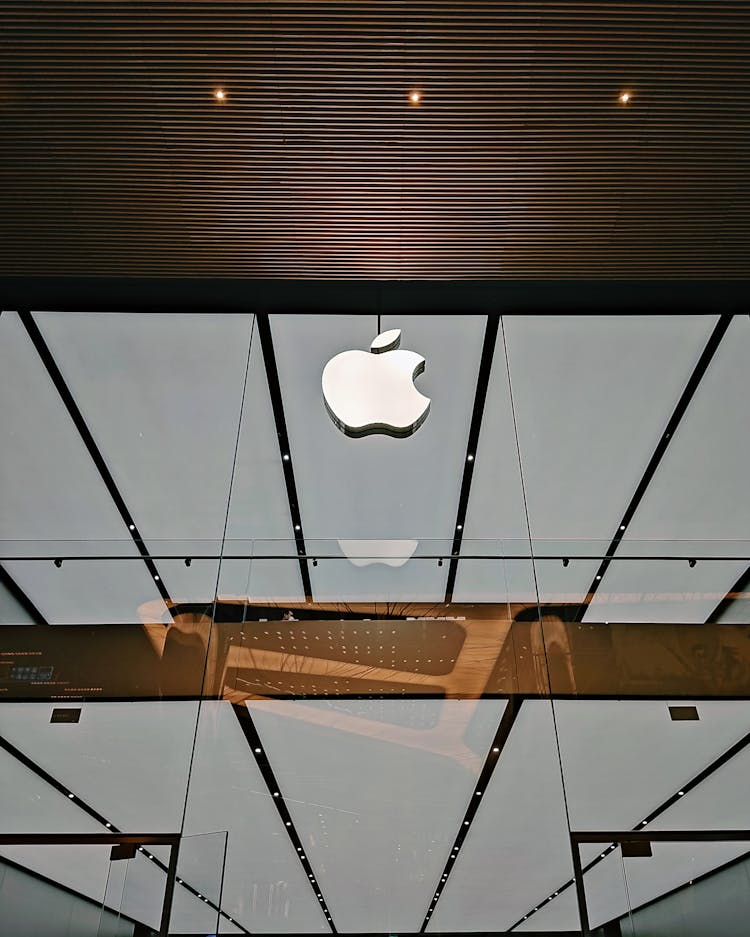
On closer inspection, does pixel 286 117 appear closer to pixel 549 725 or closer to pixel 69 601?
pixel 69 601

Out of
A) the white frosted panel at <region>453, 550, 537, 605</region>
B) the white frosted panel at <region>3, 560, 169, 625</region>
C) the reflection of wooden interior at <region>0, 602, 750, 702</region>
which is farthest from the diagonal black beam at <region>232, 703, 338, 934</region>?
the white frosted panel at <region>453, 550, 537, 605</region>

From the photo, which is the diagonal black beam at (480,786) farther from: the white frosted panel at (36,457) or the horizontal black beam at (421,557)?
the white frosted panel at (36,457)

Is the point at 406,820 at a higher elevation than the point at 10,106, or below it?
below

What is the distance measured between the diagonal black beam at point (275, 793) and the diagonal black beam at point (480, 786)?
44 cm

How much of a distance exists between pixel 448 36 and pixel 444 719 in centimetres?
298

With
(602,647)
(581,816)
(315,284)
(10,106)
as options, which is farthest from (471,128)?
(581,816)

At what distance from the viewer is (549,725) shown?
10.7ft

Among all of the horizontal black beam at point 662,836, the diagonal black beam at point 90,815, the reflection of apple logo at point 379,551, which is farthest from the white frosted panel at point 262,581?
the horizontal black beam at point 662,836

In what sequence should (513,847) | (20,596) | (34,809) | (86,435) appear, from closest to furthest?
(513,847) → (34,809) → (20,596) → (86,435)

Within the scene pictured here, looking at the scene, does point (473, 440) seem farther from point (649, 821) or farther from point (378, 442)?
point (649, 821)

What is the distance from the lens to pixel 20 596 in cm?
372

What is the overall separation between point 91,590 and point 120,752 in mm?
927

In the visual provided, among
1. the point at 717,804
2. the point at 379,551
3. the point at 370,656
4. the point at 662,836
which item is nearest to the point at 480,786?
the point at 370,656

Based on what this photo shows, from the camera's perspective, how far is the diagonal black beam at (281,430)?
3902mm
